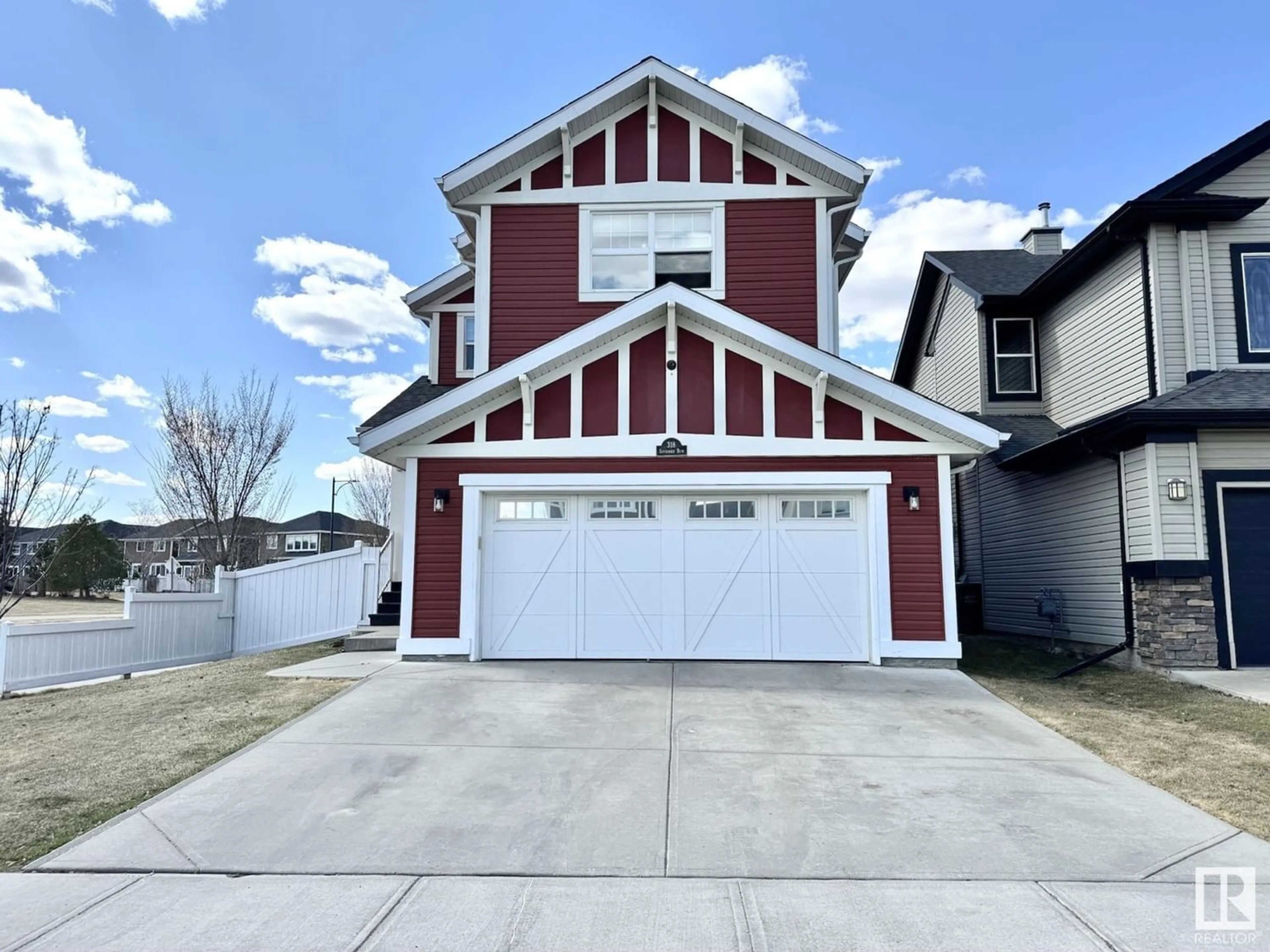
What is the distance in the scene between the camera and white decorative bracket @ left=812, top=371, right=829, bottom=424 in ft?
31.9

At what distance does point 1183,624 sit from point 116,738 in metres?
11.8

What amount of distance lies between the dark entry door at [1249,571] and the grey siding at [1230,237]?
2.01m

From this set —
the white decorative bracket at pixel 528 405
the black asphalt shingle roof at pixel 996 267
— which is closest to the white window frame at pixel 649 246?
the white decorative bracket at pixel 528 405

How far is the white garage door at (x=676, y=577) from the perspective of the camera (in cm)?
987

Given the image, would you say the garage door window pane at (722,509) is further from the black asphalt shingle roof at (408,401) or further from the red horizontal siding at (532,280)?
the black asphalt shingle roof at (408,401)

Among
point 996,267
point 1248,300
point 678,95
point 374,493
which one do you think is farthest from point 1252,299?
point 374,493

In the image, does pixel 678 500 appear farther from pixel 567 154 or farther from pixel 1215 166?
pixel 1215 166

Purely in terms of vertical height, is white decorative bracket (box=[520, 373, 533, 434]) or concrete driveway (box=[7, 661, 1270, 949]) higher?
white decorative bracket (box=[520, 373, 533, 434])

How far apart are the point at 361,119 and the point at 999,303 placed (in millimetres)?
12853

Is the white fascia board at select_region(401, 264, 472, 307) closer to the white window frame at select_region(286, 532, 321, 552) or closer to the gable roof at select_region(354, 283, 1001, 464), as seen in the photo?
the gable roof at select_region(354, 283, 1001, 464)

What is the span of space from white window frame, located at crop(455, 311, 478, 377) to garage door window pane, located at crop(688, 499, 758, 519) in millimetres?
6453

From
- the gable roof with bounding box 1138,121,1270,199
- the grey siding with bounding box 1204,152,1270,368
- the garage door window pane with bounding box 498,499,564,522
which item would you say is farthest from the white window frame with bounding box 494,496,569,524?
the grey siding with bounding box 1204,152,1270,368

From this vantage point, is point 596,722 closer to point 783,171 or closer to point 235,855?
point 235,855

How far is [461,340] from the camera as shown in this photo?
1484cm
